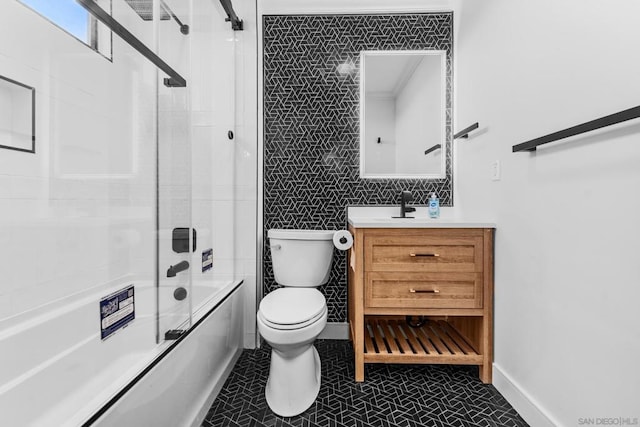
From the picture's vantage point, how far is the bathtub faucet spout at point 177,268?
1277 mm

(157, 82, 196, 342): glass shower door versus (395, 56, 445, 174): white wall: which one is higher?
(395, 56, 445, 174): white wall

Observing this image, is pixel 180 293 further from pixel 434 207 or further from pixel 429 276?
pixel 434 207

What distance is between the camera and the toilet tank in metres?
1.91

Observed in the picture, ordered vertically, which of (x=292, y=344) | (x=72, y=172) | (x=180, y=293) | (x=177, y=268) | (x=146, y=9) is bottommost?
(x=292, y=344)

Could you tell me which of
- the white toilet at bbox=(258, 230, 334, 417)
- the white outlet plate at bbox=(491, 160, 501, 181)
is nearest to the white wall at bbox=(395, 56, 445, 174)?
the white outlet plate at bbox=(491, 160, 501, 181)

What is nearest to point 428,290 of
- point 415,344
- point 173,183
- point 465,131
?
point 415,344

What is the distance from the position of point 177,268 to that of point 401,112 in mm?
1687

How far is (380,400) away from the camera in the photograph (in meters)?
1.52

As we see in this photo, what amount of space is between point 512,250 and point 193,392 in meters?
1.52

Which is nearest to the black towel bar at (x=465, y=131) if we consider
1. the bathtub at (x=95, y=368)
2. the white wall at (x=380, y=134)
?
the white wall at (x=380, y=134)

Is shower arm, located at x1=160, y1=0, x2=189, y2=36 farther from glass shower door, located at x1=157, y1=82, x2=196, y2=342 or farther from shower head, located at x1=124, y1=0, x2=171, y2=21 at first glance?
glass shower door, located at x1=157, y1=82, x2=196, y2=342

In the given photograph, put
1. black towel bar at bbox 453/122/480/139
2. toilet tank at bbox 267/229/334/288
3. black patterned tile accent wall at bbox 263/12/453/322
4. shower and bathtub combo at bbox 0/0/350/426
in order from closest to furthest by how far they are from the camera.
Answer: shower and bathtub combo at bbox 0/0/350/426
black towel bar at bbox 453/122/480/139
toilet tank at bbox 267/229/334/288
black patterned tile accent wall at bbox 263/12/453/322

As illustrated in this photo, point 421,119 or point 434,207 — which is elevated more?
point 421,119

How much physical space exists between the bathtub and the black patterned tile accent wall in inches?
39.8
